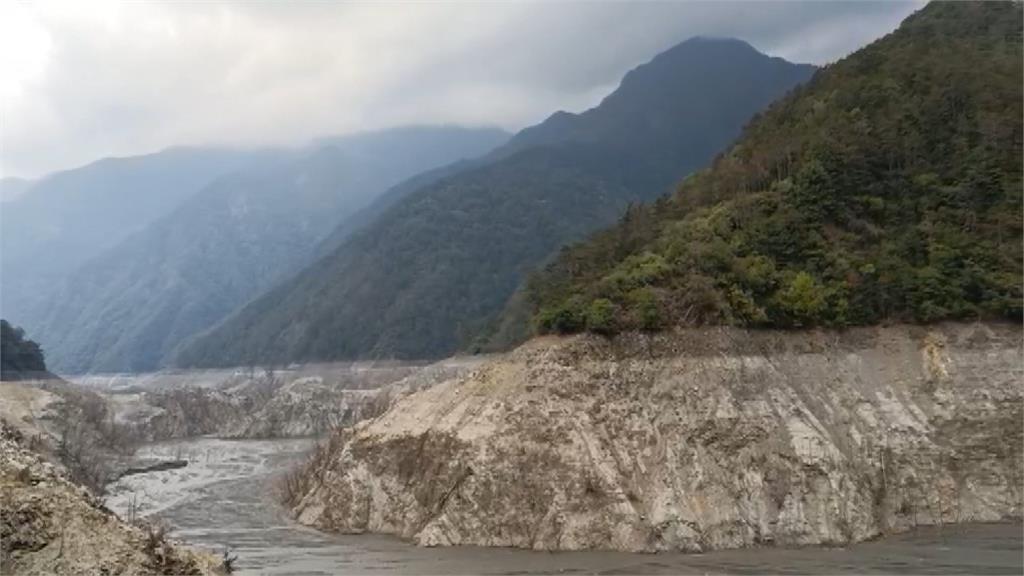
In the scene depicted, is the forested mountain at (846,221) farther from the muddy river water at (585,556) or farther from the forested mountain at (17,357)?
the forested mountain at (17,357)

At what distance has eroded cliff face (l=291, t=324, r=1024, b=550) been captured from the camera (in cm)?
4019

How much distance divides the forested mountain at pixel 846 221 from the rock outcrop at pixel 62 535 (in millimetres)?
29977

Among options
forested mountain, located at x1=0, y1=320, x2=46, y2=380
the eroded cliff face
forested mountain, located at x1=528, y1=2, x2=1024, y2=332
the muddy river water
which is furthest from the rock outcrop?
forested mountain, located at x1=0, y1=320, x2=46, y2=380

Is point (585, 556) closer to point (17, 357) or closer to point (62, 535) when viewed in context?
point (62, 535)

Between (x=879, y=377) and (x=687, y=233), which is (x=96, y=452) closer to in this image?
(x=687, y=233)

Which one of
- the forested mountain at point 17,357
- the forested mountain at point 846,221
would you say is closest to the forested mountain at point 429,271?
the forested mountain at point 17,357

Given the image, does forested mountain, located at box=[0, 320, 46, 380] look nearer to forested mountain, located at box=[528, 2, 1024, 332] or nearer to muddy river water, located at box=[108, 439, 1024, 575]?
muddy river water, located at box=[108, 439, 1024, 575]

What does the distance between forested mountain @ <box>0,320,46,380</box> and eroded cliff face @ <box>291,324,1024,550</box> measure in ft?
285

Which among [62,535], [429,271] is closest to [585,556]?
[62,535]

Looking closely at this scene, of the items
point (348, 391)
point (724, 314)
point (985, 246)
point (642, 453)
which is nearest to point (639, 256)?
point (724, 314)

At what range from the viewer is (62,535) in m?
17.0

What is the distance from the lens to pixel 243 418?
127750 millimetres

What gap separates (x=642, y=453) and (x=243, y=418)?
316 feet

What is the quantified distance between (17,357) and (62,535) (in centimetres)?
11811
